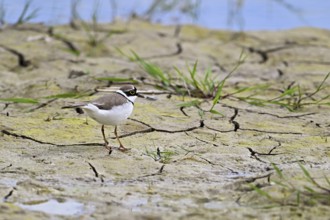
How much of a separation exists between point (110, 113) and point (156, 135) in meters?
0.55

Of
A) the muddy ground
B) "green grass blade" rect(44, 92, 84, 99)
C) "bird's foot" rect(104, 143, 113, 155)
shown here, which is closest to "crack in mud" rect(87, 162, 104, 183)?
the muddy ground

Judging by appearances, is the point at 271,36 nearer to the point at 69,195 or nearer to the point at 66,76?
the point at 66,76

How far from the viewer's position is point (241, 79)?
6.56 meters

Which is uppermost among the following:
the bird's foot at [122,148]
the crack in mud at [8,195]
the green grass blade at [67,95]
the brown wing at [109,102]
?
the brown wing at [109,102]

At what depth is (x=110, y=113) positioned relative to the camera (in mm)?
4484

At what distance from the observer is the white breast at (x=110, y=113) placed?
4.46 metres

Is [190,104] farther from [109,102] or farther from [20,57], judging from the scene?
[20,57]

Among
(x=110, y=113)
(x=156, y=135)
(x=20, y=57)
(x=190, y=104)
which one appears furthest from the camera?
(x=20, y=57)

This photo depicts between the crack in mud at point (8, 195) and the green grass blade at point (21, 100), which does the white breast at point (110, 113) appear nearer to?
the crack in mud at point (8, 195)

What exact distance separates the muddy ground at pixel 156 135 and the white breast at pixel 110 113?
0.60ft

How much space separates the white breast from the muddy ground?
18 cm

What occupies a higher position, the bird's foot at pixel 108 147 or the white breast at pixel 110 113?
the white breast at pixel 110 113

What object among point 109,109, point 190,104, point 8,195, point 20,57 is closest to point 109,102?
point 109,109

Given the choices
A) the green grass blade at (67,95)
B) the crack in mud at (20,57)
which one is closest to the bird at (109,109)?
the green grass blade at (67,95)
